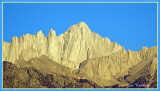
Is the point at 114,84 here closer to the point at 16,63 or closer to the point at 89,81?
the point at 89,81

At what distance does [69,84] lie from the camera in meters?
177

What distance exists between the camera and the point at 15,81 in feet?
524

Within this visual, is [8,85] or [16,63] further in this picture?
[16,63]

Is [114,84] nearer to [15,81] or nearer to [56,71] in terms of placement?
[56,71]

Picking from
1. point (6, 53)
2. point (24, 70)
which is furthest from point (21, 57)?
point (24, 70)

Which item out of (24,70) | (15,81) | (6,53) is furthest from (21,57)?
(15,81)

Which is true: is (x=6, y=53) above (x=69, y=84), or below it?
above

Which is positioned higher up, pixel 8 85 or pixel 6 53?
pixel 6 53

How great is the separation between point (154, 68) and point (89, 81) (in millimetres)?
23646

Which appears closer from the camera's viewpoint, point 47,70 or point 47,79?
point 47,79

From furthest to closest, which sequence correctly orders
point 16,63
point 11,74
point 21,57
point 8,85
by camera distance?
point 21,57, point 16,63, point 11,74, point 8,85

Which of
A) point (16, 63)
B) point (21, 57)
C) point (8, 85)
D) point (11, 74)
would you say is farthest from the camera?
point (21, 57)

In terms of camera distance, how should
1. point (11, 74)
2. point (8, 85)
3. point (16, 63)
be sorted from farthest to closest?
point (16, 63)
point (11, 74)
point (8, 85)

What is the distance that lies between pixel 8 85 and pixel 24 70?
24.7m
